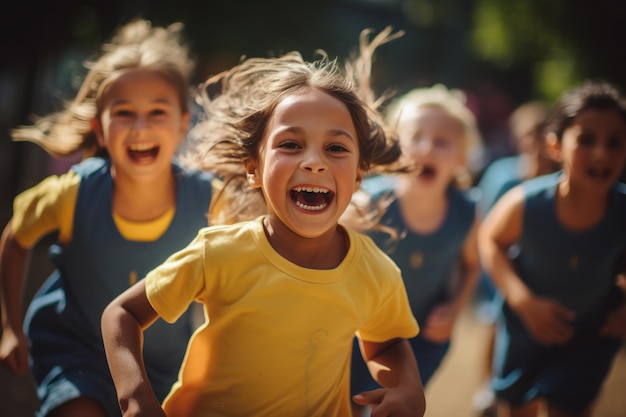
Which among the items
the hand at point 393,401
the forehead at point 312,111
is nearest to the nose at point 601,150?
the forehead at point 312,111

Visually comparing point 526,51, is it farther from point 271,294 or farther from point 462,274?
point 271,294

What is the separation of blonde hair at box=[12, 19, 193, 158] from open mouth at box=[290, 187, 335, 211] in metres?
1.10

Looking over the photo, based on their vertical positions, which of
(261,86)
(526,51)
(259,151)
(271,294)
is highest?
(261,86)

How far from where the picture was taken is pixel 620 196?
3.30 m

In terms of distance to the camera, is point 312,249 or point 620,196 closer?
point 312,249

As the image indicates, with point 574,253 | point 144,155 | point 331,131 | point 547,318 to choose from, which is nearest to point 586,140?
point 574,253

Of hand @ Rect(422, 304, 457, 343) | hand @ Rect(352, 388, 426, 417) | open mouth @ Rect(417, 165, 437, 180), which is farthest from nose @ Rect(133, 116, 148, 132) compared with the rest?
hand @ Rect(422, 304, 457, 343)

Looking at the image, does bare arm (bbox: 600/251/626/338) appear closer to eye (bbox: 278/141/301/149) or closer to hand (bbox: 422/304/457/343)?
hand (bbox: 422/304/457/343)

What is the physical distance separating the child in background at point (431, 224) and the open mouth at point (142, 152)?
1.19 meters

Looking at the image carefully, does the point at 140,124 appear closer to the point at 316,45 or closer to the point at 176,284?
the point at 176,284

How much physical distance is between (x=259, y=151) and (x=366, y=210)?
2.82 ft

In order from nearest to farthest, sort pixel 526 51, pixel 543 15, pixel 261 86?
pixel 261 86
pixel 543 15
pixel 526 51

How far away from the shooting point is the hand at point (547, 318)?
10.1 feet

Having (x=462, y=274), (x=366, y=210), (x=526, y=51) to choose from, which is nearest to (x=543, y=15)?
(x=526, y=51)
